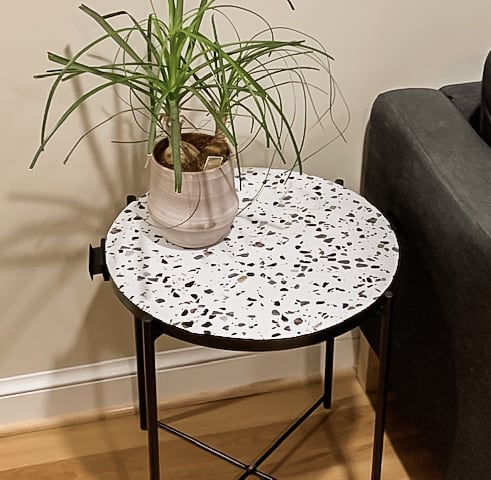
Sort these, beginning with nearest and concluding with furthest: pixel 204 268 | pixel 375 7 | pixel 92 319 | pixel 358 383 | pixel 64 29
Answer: pixel 204 268 < pixel 64 29 < pixel 375 7 < pixel 92 319 < pixel 358 383

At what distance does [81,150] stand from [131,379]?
510 mm

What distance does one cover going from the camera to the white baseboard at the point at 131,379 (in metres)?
1.75

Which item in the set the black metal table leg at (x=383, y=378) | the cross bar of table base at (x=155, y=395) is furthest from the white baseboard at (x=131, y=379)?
the black metal table leg at (x=383, y=378)

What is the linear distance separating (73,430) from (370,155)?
31.5 inches

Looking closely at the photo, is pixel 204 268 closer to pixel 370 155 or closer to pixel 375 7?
pixel 370 155

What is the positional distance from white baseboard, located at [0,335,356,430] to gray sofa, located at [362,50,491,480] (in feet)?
0.91

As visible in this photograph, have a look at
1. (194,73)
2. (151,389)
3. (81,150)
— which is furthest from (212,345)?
(81,150)

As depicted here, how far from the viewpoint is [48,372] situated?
174 cm

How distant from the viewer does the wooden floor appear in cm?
167

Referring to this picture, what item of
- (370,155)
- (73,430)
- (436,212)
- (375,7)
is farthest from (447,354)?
(73,430)

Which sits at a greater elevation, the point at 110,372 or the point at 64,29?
the point at 64,29

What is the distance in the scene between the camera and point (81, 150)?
1.53m

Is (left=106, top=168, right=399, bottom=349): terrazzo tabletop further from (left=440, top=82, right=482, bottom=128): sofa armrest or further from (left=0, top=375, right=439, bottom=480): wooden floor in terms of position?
(left=0, top=375, right=439, bottom=480): wooden floor

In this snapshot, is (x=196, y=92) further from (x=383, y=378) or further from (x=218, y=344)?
(x=383, y=378)
